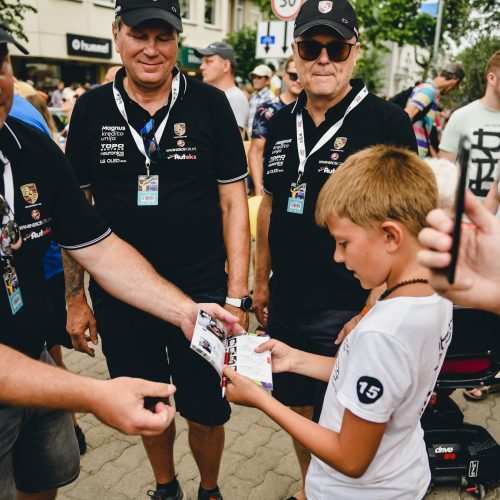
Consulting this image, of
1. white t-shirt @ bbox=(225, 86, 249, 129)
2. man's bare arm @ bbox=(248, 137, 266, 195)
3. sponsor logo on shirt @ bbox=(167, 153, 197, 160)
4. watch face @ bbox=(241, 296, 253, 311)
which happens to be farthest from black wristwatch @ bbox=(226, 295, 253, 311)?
white t-shirt @ bbox=(225, 86, 249, 129)

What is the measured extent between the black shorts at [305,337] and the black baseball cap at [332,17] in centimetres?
136

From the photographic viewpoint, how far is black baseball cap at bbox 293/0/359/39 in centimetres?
239

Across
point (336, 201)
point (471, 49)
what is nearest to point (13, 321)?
point (336, 201)

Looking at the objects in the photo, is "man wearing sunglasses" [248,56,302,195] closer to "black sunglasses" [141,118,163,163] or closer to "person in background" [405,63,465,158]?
"person in background" [405,63,465,158]

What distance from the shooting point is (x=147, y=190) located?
2.35m

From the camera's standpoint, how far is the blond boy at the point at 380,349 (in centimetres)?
136

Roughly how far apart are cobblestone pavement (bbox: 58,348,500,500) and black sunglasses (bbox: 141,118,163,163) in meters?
1.84

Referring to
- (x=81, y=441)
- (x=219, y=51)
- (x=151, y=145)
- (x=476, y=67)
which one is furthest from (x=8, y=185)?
(x=476, y=67)

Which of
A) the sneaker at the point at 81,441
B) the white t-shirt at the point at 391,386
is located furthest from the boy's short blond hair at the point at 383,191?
the sneaker at the point at 81,441

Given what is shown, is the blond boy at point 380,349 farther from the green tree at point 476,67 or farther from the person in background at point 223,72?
the green tree at point 476,67

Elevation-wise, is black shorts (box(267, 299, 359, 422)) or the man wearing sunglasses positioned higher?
the man wearing sunglasses

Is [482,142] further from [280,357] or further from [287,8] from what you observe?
[287,8]

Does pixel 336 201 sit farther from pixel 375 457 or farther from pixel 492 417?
pixel 492 417

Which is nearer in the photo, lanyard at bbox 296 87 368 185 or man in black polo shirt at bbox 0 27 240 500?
man in black polo shirt at bbox 0 27 240 500
